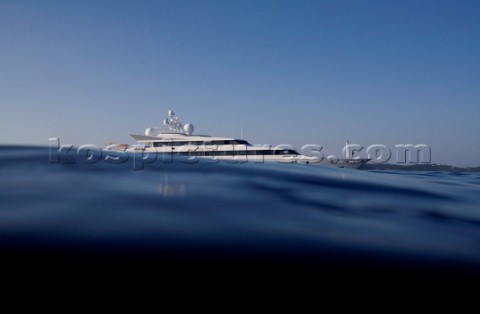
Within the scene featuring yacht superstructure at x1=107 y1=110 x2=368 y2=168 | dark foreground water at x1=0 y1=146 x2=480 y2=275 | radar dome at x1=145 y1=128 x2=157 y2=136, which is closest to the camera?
dark foreground water at x1=0 y1=146 x2=480 y2=275

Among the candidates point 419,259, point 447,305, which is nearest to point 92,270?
point 447,305

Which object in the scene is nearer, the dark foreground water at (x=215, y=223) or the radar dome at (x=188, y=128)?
the dark foreground water at (x=215, y=223)

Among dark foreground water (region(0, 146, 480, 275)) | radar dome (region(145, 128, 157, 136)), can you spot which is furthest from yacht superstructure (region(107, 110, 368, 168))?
dark foreground water (region(0, 146, 480, 275))

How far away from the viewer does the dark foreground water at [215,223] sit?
126 centimetres

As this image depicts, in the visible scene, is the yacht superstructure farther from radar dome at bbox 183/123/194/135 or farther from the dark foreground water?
the dark foreground water

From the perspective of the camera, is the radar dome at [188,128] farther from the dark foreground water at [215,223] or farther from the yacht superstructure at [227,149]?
the dark foreground water at [215,223]

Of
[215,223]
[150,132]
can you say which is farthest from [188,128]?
[215,223]

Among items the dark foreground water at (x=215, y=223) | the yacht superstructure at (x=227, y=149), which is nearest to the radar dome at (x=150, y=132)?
the yacht superstructure at (x=227, y=149)

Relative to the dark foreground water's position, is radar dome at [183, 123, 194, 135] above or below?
above

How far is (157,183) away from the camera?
2.66m

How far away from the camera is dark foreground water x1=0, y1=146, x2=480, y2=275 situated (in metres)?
1.26

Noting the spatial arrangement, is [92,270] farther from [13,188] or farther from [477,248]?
[477,248]

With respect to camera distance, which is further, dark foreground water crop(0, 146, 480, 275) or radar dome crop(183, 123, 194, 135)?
radar dome crop(183, 123, 194, 135)

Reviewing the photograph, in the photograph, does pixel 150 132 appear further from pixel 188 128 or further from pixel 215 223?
pixel 215 223
